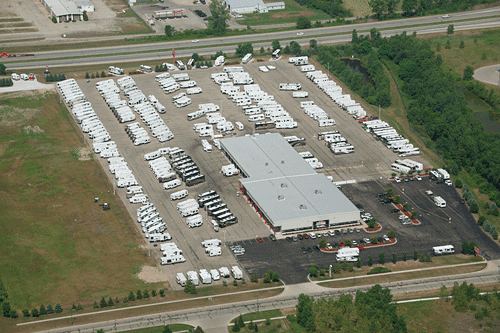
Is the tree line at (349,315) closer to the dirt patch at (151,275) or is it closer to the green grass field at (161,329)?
the green grass field at (161,329)

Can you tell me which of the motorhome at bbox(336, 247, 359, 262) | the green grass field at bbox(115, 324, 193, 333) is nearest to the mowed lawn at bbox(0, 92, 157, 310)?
the green grass field at bbox(115, 324, 193, 333)

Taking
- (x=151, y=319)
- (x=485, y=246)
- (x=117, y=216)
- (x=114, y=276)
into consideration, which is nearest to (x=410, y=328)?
(x=485, y=246)

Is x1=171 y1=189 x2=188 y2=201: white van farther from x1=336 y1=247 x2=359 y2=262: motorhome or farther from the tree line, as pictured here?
the tree line

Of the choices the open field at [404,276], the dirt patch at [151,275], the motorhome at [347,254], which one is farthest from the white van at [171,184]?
the open field at [404,276]

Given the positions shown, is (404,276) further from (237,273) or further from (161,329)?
(161,329)

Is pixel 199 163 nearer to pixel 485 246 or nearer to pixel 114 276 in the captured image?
pixel 114 276

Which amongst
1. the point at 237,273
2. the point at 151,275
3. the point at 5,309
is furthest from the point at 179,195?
the point at 5,309
